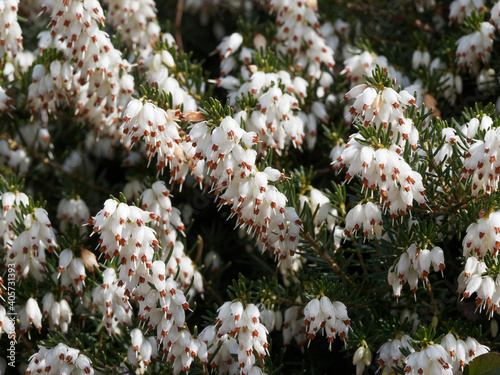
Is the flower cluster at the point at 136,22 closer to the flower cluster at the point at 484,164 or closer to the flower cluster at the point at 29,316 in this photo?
the flower cluster at the point at 29,316

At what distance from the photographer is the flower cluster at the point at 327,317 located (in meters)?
2.95

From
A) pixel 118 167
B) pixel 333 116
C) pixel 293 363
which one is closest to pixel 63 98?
pixel 118 167

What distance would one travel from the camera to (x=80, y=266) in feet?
11.2

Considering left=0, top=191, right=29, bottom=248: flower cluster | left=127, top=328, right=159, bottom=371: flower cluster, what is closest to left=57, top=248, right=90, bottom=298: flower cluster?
left=0, top=191, right=29, bottom=248: flower cluster

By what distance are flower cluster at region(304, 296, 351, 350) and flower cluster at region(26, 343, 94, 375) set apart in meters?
1.07

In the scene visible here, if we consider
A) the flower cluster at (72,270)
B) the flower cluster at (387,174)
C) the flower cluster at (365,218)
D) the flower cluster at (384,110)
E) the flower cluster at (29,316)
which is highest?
the flower cluster at (384,110)

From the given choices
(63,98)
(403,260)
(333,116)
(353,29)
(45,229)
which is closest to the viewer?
(403,260)

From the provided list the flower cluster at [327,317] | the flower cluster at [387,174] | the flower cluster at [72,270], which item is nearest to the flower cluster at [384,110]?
the flower cluster at [387,174]

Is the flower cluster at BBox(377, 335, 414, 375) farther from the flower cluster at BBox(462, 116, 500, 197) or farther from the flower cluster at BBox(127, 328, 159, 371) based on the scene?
the flower cluster at BBox(127, 328, 159, 371)

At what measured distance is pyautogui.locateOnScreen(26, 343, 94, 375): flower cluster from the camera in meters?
3.03

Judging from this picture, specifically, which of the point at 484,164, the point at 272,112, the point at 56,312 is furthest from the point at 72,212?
the point at 484,164

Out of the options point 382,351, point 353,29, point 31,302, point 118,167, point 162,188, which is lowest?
point 118,167

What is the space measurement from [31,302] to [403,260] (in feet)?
6.24

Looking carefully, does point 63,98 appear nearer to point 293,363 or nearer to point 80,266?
point 80,266
